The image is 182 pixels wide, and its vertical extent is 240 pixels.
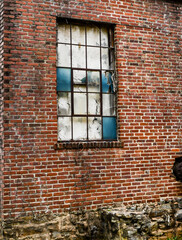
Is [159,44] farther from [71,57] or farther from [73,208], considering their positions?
[73,208]

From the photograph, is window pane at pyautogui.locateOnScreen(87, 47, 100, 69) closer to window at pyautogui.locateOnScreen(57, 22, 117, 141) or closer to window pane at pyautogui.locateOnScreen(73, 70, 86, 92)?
window at pyautogui.locateOnScreen(57, 22, 117, 141)

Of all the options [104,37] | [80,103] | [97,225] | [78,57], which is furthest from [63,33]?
[97,225]

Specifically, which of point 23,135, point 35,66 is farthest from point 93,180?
point 35,66

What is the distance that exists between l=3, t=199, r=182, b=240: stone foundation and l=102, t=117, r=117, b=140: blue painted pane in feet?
4.71

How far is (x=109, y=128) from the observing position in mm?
6098

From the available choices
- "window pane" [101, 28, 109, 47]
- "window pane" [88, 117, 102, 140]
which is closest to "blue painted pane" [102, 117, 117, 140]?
"window pane" [88, 117, 102, 140]

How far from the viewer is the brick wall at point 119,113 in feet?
17.4

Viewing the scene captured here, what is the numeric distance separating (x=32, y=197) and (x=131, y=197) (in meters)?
2.03

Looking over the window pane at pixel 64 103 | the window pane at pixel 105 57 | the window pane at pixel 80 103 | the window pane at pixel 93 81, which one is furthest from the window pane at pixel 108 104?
the window pane at pixel 64 103

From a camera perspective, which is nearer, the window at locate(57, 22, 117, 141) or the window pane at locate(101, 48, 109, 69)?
the window at locate(57, 22, 117, 141)

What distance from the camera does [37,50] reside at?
5562mm

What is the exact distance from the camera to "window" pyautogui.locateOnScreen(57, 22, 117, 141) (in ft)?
19.1

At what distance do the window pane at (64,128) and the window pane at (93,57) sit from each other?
48.7 inches

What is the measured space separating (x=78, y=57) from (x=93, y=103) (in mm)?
990
